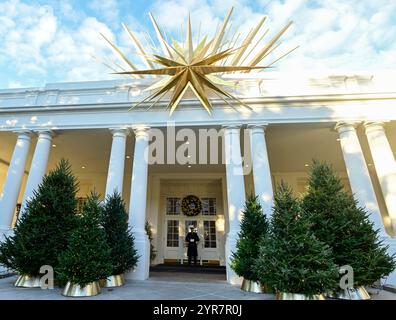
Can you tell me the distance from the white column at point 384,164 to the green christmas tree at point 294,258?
159 inches

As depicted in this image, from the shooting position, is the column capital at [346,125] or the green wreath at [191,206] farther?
the green wreath at [191,206]

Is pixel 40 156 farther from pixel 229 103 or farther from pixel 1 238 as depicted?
pixel 229 103

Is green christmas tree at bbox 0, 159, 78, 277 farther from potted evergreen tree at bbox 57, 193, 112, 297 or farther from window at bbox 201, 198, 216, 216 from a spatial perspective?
window at bbox 201, 198, 216, 216

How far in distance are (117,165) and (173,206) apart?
6.16 m

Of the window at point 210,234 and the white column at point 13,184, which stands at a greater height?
the white column at point 13,184

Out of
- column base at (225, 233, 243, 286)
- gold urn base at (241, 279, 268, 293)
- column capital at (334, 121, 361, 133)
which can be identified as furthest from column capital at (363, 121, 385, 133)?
gold urn base at (241, 279, 268, 293)

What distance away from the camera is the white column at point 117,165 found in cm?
713

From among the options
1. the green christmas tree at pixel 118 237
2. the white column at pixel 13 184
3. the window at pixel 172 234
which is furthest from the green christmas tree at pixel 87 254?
the window at pixel 172 234

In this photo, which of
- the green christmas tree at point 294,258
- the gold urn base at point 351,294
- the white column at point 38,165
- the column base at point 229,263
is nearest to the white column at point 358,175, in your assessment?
the gold urn base at point 351,294

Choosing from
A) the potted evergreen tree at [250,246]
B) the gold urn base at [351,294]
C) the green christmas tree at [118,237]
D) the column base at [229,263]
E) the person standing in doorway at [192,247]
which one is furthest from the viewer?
the person standing in doorway at [192,247]

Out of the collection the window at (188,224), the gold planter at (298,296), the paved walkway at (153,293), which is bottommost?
the paved walkway at (153,293)

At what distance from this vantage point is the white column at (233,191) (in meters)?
6.32

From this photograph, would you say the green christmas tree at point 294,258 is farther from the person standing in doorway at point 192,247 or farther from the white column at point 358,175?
the person standing in doorway at point 192,247

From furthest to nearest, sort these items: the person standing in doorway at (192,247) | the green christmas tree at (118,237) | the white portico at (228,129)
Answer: the person standing in doorway at (192,247) < the white portico at (228,129) < the green christmas tree at (118,237)
